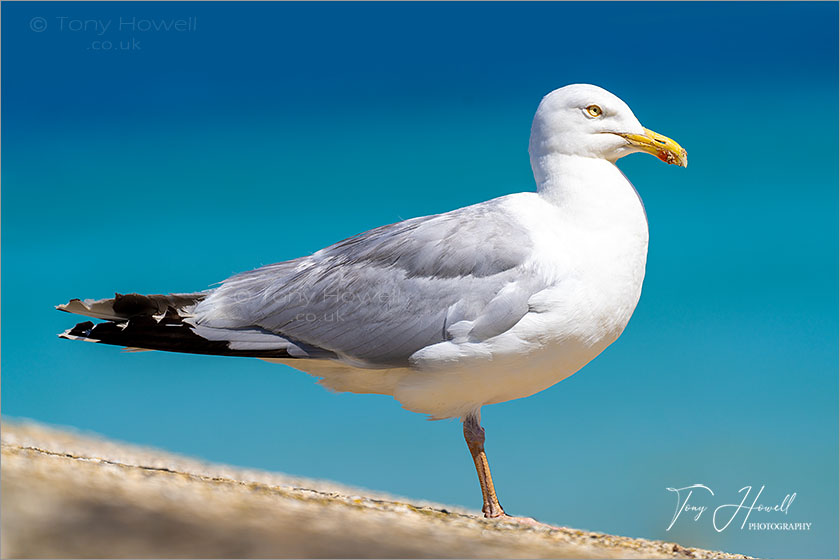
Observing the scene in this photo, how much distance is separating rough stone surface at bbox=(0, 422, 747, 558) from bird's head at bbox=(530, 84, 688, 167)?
3268 mm

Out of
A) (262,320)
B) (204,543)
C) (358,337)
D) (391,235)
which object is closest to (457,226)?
(391,235)

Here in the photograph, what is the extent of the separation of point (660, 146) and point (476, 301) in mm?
2149

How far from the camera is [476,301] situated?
7.06m

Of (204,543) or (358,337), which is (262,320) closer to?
(358,337)

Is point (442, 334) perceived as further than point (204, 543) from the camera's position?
Yes

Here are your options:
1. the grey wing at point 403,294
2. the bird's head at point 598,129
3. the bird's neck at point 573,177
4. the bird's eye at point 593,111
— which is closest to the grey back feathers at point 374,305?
the grey wing at point 403,294

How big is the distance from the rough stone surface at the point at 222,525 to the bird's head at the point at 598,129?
3.27 meters

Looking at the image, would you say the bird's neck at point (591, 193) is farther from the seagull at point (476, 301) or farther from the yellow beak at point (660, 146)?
the yellow beak at point (660, 146)

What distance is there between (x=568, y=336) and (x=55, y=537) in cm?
395

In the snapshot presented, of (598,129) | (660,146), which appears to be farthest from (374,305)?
(660,146)

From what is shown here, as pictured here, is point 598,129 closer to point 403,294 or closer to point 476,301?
point 476,301

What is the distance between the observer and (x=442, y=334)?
7090 mm

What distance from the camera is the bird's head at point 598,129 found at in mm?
7492

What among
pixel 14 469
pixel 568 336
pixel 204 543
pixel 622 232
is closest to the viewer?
pixel 204 543
